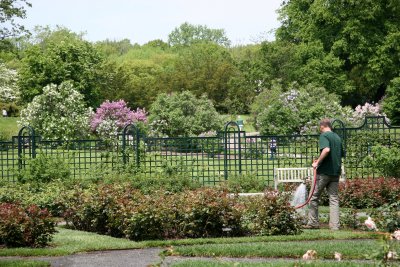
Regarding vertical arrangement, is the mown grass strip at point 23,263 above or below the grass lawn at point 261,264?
below

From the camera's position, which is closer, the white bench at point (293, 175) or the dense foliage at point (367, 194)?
the dense foliage at point (367, 194)

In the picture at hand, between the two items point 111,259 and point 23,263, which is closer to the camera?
point 23,263

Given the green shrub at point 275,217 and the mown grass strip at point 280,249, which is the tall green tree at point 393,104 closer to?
the green shrub at point 275,217

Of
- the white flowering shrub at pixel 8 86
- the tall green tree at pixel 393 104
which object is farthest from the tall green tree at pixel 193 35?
the tall green tree at pixel 393 104

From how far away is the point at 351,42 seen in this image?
132ft

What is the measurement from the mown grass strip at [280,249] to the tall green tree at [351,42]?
30.6m

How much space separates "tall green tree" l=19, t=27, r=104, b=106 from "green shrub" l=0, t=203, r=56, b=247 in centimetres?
3497

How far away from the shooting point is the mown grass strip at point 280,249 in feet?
30.5

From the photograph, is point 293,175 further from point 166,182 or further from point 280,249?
point 280,249

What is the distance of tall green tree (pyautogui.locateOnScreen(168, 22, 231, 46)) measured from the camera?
114938 mm

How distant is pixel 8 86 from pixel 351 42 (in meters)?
25.8

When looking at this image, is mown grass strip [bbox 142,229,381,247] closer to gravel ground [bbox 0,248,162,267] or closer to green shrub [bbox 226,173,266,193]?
gravel ground [bbox 0,248,162,267]

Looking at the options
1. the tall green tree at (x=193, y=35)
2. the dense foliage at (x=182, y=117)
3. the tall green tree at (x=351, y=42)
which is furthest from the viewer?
the tall green tree at (x=193, y=35)

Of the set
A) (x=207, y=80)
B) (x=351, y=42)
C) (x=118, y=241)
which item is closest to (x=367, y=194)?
(x=118, y=241)
